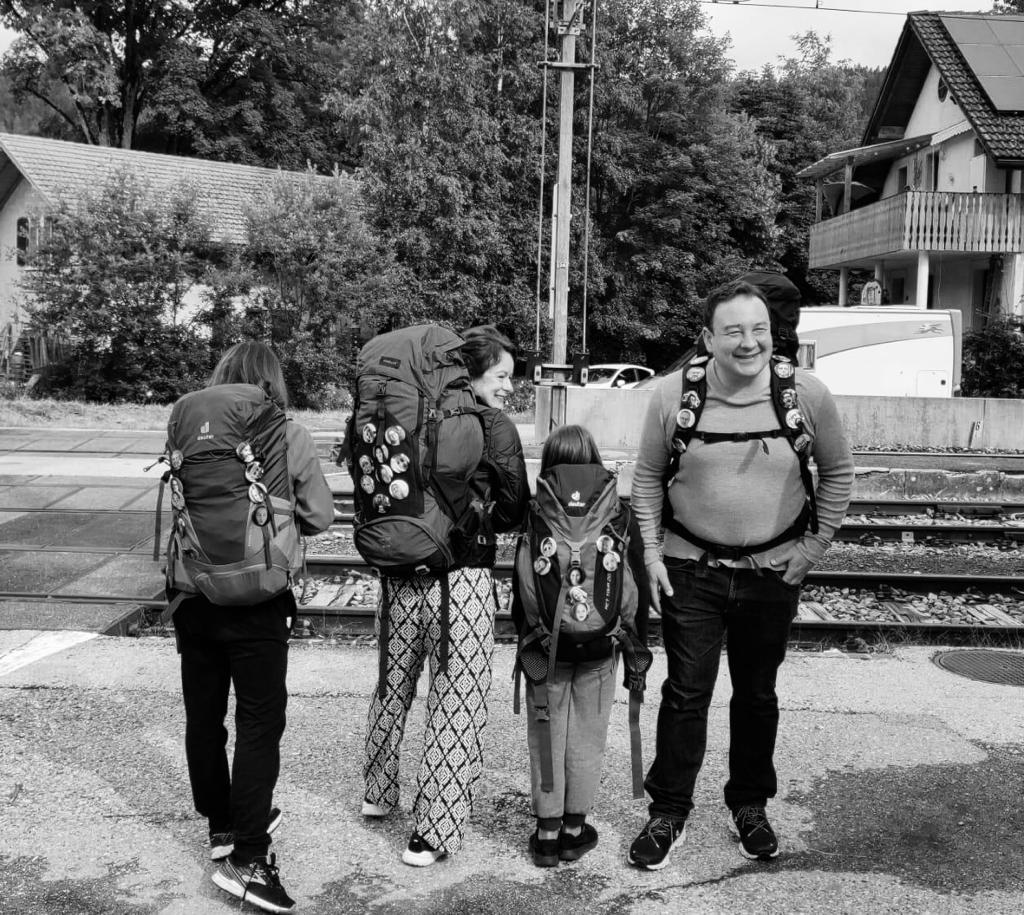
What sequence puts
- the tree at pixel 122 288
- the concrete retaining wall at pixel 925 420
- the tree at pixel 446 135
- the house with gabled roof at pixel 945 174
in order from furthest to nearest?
the tree at pixel 446 135 → the house with gabled roof at pixel 945 174 → the tree at pixel 122 288 → the concrete retaining wall at pixel 925 420

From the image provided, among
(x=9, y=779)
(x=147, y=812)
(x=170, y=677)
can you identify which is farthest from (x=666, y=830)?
(x=170, y=677)

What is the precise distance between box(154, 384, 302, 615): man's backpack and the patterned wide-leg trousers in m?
0.51

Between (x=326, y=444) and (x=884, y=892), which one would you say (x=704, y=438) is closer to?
(x=884, y=892)

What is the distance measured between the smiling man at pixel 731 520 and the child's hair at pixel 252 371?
1220 millimetres

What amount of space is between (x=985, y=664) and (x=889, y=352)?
15.5 metres

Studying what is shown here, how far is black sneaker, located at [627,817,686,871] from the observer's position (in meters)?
3.60

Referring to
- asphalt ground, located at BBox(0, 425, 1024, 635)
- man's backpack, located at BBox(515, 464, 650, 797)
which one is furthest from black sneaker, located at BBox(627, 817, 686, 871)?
asphalt ground, located at BBox(0, 425, 1024, 635)

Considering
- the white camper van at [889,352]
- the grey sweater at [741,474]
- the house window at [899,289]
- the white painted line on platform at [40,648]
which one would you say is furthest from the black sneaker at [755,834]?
the house window at [899,289]

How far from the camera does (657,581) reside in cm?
364

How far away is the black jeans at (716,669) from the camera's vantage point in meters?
3.60

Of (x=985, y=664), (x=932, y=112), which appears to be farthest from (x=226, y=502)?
(x=932, y=112)

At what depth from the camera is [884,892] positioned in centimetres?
343

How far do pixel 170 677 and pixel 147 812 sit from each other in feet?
5.53

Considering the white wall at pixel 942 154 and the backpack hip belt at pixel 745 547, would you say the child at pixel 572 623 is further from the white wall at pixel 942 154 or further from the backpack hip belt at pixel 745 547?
the white wall at pixel 942 154
